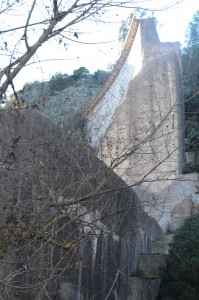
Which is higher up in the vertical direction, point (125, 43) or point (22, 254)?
point (125, 43)

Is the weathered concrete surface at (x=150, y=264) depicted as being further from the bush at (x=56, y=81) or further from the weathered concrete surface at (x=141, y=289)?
the bush at (x=56, y=81)

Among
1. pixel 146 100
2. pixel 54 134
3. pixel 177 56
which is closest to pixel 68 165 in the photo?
pixel 54 134

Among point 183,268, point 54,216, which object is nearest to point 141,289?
point 183,268

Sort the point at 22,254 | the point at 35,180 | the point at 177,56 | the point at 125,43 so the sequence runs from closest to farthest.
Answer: the point at 22,254 → the point at 35,180 → the point at 177,56 → the point at 125,43

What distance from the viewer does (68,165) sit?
7152 millimetres

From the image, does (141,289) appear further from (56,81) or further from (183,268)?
(56,81)

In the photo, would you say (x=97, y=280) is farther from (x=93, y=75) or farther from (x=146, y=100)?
(x=93, y=75)

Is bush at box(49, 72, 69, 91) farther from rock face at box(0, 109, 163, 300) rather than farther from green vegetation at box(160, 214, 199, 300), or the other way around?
green vegetation at box(160, 214, 199, 300)

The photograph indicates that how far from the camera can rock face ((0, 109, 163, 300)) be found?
473cm

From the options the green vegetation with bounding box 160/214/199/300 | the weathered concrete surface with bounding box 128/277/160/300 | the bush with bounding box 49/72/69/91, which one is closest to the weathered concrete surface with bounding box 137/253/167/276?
the green vegetation with bounding box 160/214/199/300

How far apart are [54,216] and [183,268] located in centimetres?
707

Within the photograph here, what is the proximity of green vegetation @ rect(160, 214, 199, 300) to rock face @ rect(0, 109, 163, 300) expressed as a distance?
2.90ft

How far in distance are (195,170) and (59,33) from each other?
42.8ft

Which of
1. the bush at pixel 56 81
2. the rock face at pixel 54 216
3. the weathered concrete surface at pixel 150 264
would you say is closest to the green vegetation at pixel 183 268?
the weathered concrete surface at pixel 150 264
